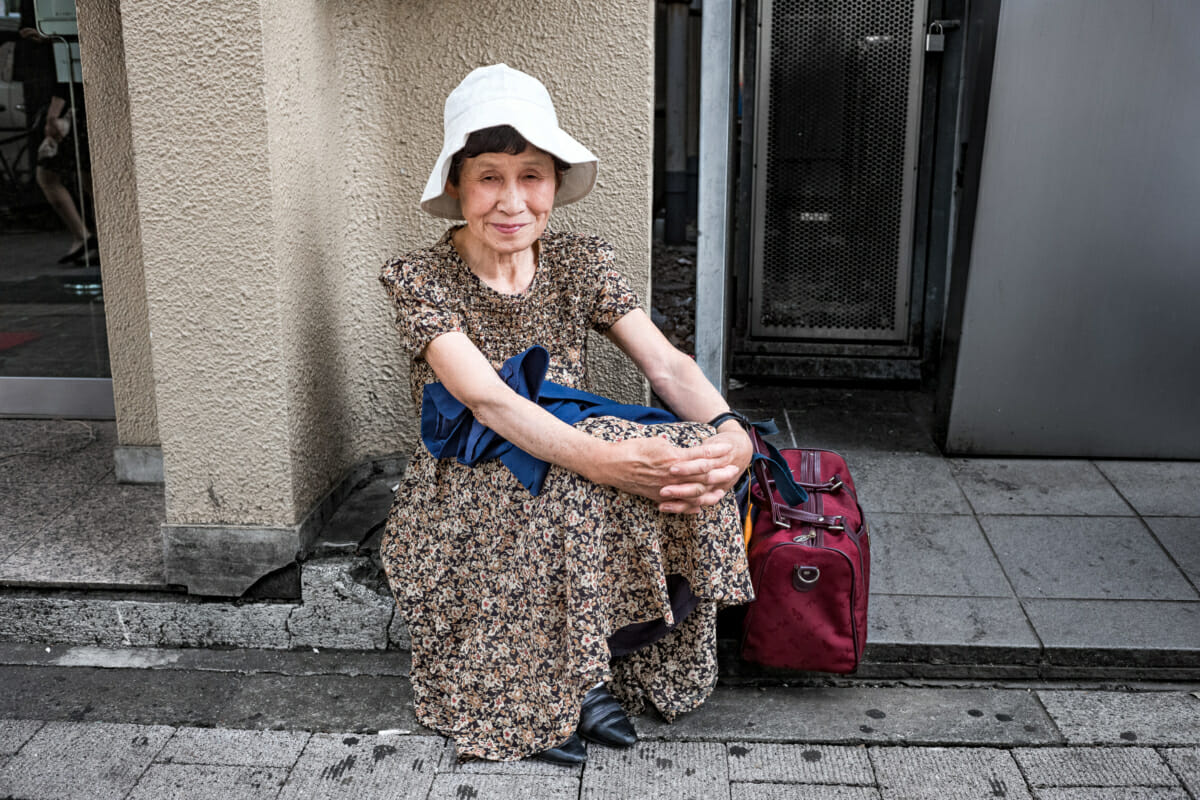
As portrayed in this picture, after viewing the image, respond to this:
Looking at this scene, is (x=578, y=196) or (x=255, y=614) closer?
(x=578, y=196)

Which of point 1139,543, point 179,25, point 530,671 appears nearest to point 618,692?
point 530,671

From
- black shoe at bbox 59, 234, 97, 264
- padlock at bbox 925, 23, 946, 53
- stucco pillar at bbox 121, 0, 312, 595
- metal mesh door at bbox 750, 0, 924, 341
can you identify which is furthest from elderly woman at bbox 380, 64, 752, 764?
black shoe at bbox 59, 234, 97, 264

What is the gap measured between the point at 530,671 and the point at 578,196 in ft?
4.05

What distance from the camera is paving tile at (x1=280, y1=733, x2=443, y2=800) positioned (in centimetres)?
260

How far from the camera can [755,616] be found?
2.83 metres

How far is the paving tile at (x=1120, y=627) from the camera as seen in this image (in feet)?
9.73

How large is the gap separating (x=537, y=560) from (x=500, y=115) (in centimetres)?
104

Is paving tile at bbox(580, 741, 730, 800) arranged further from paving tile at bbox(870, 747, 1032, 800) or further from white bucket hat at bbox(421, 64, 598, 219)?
white bucket hat at bbox(421, 64, 598, 219)

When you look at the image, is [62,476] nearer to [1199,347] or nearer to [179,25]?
[179,25]

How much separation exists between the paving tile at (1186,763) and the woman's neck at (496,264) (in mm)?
1943

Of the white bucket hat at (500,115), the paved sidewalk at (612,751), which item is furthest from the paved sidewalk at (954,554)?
the white bucket hat at (500,115)

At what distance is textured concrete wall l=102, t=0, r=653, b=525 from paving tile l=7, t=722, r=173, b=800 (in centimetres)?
60

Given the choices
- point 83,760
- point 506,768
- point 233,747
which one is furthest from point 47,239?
point 506,768

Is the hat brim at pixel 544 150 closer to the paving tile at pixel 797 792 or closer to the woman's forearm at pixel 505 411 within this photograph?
the woman's forearm at pixel 505 411
